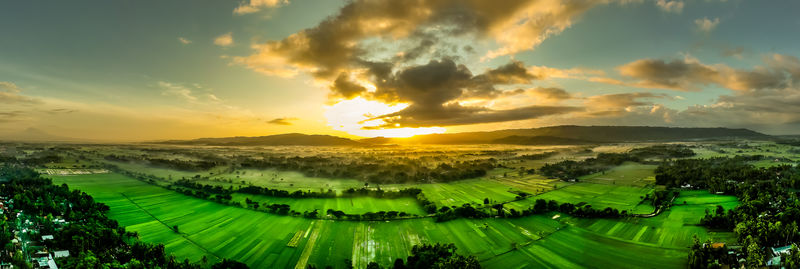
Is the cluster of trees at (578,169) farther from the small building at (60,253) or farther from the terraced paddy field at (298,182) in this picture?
the small building at (60,253)

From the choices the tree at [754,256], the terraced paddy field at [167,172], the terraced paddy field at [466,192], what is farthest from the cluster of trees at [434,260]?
the terraced paddy field at [167,172]

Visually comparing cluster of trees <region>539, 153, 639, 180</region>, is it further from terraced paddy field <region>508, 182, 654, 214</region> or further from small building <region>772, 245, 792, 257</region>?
small building <region>772, 245, 792, 257</region>

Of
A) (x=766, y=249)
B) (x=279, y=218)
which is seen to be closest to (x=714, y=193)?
(x=766, y=249)

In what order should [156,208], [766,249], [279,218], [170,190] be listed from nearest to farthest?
[766,249]
[279,218]
[156,208]
[170,190]

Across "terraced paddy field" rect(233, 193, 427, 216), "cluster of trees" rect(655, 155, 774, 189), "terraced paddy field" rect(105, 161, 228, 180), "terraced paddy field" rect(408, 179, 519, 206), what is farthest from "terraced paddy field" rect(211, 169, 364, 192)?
"cluster of trees" rect(655, 155, 774, 189)

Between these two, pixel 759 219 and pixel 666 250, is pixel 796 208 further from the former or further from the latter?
pixel 666 250
